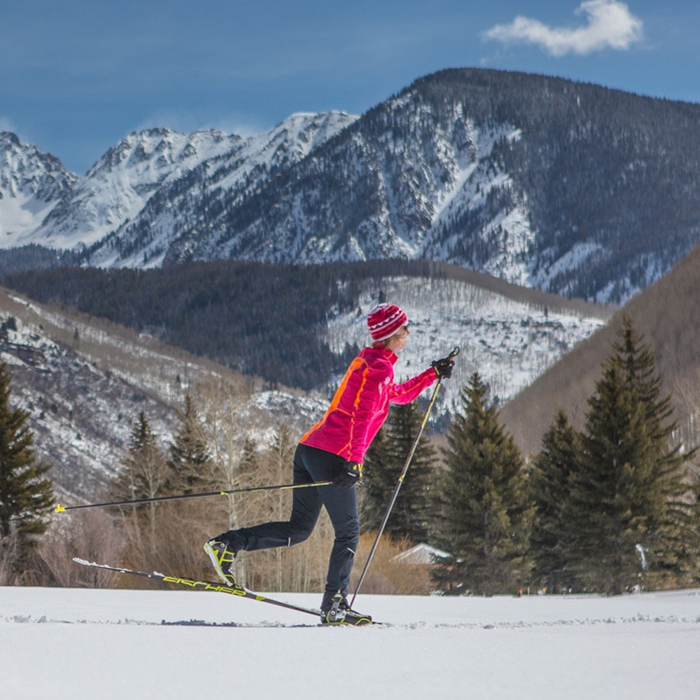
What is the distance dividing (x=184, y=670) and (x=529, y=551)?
34462mm

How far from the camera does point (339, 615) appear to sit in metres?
5.71

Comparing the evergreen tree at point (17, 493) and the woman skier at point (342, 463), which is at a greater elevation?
the evergreen tree at point (17, 493)

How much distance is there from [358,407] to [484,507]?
3164 centimetres

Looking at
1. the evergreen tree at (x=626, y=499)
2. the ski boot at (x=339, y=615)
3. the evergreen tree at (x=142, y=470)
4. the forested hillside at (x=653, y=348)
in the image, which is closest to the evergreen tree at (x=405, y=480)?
the evergreen tree at (x=142, y=470)

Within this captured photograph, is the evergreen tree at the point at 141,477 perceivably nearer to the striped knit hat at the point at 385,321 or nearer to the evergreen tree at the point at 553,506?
the evergreen tree at the point at 553,506

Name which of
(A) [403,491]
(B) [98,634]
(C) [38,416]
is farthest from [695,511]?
(C) [38,416]

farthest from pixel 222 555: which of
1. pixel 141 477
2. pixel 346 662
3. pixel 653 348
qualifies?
pixel 653 348

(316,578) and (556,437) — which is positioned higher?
(556,437)

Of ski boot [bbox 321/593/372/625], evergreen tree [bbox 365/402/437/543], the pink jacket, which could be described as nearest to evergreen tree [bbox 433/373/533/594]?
evergreen tree [bbox 365/402/437/543]

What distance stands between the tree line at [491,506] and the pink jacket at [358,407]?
896 inches

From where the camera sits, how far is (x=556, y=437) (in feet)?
111

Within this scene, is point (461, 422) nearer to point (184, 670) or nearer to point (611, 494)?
point (611, 494)

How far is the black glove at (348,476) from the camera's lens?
5.57 metres

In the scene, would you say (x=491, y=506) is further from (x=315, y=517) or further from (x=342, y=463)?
(x=342, y=463)
